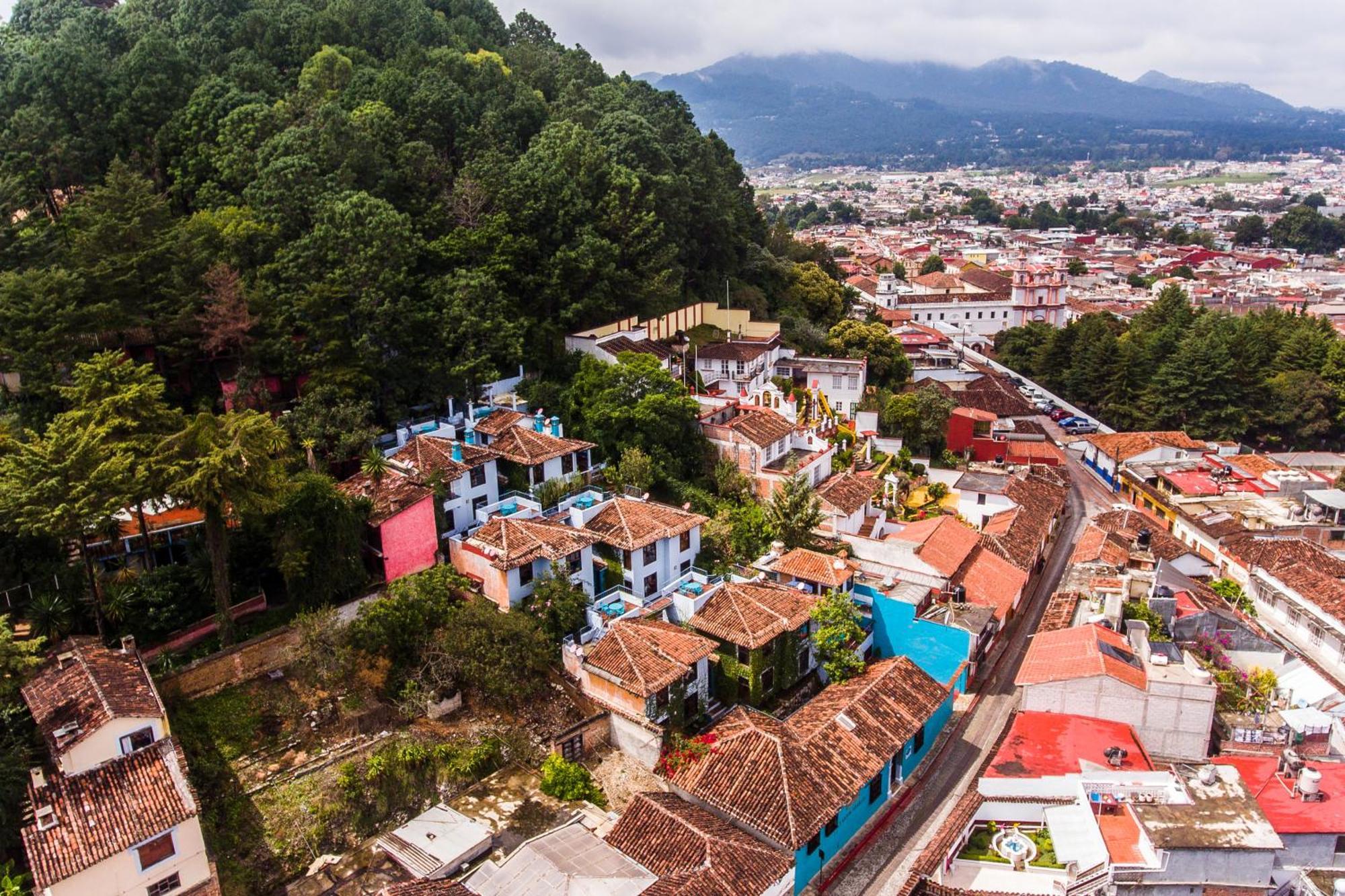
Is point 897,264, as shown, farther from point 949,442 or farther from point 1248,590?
point 1248,590

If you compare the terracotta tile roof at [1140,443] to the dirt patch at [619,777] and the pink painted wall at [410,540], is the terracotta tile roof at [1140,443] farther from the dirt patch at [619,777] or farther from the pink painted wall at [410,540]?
the pink painted wall at [410,540]

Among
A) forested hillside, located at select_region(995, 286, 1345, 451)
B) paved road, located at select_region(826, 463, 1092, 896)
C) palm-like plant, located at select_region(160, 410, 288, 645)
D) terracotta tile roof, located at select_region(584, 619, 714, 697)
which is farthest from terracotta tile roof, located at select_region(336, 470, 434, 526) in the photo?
forested hillside, located at select_region(995, 286, 1345, 451)

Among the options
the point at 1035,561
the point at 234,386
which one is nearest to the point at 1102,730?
the point at 1035,561

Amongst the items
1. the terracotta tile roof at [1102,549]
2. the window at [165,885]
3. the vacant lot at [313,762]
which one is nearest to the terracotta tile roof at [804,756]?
the vacant lot at [313,762]

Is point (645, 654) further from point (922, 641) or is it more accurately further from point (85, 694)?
point (85, 694)

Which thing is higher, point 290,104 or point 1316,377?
point 290,104

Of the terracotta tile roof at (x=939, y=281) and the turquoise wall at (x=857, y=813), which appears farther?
the terracotta tile roof at (x=939, y=281)

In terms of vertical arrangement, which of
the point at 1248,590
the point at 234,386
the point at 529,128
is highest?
the point at 529,128
